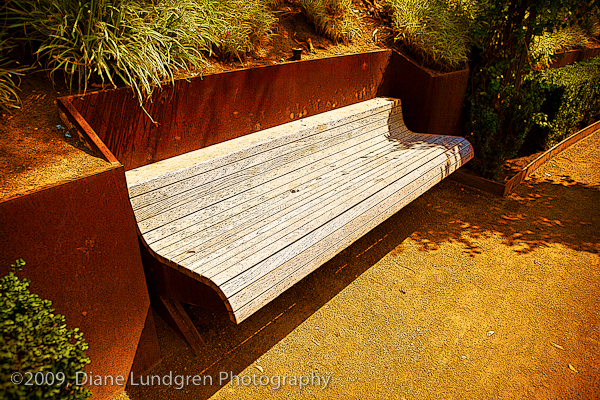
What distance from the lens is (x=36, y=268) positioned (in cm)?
183

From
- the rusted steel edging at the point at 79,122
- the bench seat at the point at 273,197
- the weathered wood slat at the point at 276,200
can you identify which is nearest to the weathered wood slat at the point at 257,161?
the bench seat at the point at 273,197

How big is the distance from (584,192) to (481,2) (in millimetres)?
2763

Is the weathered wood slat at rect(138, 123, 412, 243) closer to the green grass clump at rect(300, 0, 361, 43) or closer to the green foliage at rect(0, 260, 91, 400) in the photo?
the green foliage at rect(0, 260, 91, 400)

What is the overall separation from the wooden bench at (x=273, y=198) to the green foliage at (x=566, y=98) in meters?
2.90

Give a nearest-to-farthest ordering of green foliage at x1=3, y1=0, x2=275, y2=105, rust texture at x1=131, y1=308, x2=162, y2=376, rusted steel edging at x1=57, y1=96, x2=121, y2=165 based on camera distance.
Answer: rusted steel edging at x1=57, y1=96, x2=121, y2=165 < green foliage at x1=3, y1=0, x2=275, y2=105 < rust texture at x1=131, y1=308, x2=162, y2=376

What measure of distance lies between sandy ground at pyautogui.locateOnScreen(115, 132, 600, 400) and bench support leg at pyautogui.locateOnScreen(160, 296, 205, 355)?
0.07 m

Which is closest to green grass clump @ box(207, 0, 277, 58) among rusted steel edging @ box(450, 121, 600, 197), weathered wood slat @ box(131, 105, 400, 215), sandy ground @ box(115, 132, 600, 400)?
weathered wood slat @ box(131, 105, 400, 215)

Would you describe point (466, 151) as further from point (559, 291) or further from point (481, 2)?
point (481, 2)

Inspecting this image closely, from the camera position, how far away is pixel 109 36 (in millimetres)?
2375

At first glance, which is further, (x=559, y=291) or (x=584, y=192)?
(x=584, y=192)

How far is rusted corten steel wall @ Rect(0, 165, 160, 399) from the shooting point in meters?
1.78

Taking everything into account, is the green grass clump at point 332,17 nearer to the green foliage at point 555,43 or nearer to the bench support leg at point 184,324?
the green foliage at point 555,43

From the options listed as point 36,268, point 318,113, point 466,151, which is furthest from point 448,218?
point 36,268

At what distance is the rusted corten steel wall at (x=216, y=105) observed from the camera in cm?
247
